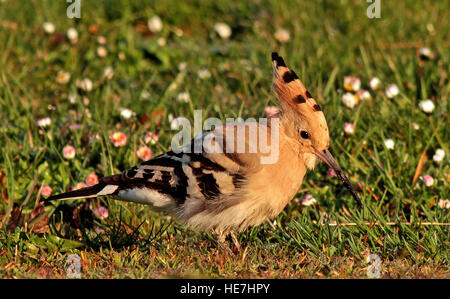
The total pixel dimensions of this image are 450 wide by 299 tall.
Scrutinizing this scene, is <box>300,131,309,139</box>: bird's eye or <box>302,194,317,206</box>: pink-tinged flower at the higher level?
<box>300,131,309,139</box>: bird's eye

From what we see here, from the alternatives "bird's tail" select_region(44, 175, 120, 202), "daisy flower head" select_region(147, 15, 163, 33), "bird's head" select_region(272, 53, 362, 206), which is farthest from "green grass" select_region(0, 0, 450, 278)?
"bird's head" select_region(272, 53, 362, 206)

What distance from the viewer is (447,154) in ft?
14.5

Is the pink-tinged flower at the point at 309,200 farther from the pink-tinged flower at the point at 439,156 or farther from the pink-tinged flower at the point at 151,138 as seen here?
the pink-tinged flower at the point at 151,138

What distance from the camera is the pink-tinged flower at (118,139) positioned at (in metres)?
4.50

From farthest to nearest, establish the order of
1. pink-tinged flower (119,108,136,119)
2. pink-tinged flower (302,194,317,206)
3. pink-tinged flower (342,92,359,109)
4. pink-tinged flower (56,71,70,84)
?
pink-tinged flower (56,71,70,84) → pink-tinged flower (342,92,359,109) → pink-tinged flower (119,108,136,119) → pink-tinged flower (302,194,317,206)

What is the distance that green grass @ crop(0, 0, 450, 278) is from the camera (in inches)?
138

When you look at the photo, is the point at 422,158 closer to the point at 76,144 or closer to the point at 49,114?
the point at 76,144

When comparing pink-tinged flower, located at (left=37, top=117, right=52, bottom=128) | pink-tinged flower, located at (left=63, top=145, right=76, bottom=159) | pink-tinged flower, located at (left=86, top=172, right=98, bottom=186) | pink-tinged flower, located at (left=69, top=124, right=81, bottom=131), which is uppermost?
pink-tinged flower, located at (left=37, top=117, right=52, bottom=128)

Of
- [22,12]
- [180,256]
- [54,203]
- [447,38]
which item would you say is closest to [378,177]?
[180,256]

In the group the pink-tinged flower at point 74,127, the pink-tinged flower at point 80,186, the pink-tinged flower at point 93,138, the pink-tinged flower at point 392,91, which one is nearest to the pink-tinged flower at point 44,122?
the pink-tinged flower at point 74,127

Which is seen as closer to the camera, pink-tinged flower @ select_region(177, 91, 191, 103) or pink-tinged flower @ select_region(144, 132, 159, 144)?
pink-tinged flower @ select_region(144, 132, 159, 144)

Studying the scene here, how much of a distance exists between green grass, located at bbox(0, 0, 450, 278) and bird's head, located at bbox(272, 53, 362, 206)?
1.44 ft

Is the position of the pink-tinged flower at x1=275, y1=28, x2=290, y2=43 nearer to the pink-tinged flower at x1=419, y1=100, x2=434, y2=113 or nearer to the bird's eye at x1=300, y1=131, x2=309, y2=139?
the pink-tinged flower at x1=419, y1=100, x2=434, y2=113

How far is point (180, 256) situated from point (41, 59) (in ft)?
11.3
